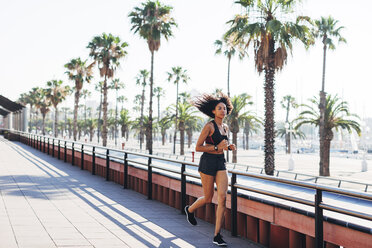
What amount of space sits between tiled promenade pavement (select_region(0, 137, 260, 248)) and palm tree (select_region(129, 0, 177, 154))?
3044cm

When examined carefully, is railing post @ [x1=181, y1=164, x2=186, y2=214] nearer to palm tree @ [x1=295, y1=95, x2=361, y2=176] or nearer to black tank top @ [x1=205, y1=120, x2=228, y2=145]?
black tank top @ [x1=205, y1=120, x2=228, y2=145]

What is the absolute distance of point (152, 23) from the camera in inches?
1547

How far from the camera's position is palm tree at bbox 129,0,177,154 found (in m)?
39.7

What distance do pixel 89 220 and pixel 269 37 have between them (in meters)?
20.6

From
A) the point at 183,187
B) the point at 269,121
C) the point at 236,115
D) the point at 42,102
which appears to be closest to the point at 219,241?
the point at 183,187

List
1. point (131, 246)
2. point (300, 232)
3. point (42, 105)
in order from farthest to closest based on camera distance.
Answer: point (42, 105) → point (131, 246) → point (300, 232)

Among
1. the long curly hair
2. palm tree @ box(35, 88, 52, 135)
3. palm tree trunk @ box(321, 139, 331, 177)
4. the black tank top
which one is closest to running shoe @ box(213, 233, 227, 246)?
the black tank top

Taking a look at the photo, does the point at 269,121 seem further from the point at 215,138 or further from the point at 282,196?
the point at 282,196

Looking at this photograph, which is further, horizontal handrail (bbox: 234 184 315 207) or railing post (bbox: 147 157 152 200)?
railing post (bbox: 147 157 152 200)


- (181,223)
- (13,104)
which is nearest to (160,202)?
(181,223)

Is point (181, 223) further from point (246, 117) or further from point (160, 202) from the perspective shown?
point (246, 117)

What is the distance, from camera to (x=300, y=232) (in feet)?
15.3

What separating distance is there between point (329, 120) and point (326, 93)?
2599 millimetres

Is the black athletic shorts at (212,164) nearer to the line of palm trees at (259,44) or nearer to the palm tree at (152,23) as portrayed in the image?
the line of palm trees at (259,44)
